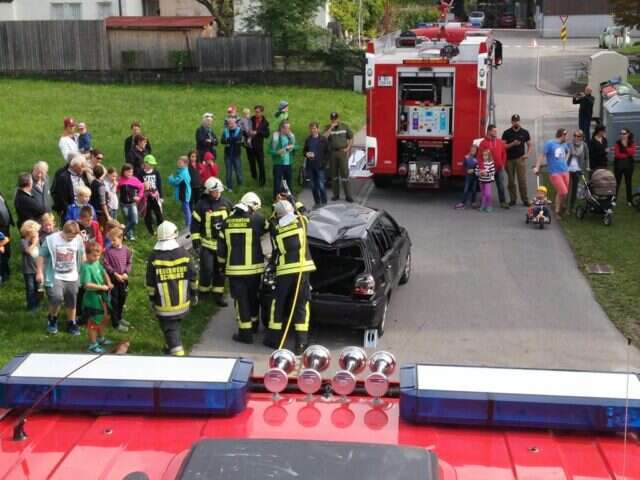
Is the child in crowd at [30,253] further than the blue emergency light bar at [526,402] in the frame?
Yes

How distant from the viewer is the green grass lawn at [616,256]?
12.1m

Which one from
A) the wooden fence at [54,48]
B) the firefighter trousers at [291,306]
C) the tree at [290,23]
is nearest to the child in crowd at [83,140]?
the firefighter trousers at [291,306]

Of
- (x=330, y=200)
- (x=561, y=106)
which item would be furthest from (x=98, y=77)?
(x=330, y=200)

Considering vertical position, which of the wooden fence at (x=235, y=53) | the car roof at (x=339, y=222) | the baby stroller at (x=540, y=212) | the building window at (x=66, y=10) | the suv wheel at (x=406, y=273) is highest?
the building window at (x=66, y=10)

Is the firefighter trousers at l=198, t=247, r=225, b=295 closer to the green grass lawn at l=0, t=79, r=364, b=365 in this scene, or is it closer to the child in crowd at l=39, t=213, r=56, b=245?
the green grass lawn at l=0, t=79, r=364, b=365

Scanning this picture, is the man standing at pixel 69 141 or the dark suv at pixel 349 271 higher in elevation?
the man standing at pixel 69 141

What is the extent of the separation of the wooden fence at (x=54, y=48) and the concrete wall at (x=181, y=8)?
911cm

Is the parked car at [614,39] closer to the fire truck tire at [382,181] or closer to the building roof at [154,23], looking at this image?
the building roof at [154,23]

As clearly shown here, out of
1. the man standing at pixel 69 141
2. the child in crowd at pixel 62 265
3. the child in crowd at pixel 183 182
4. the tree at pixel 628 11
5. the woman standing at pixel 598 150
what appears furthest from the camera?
the tree at pixel 628 11

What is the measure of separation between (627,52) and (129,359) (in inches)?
1622

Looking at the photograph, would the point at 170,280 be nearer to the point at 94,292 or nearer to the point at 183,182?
the point at 94,292

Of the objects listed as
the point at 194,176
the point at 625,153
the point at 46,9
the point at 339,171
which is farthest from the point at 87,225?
the point at 46,9

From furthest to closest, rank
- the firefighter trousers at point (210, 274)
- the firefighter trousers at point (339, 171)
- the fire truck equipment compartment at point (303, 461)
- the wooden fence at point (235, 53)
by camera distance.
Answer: the wooden fence at point (235, 53) → the firefighter trousers at point (339, 171) → the firefighter trousers at point (210, 274) → the fire truck equipment compartment at point (303, 461)

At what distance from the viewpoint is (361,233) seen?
10969 mm
